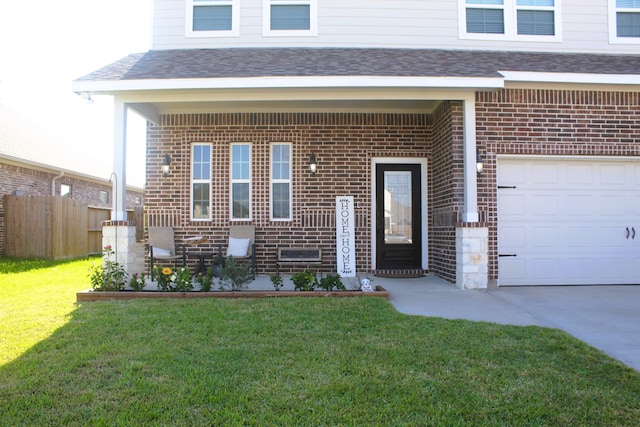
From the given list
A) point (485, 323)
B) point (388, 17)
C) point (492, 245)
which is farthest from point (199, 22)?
point (485, 323)

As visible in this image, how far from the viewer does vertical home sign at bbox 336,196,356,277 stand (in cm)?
839

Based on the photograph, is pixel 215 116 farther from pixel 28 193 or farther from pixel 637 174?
pixel 28 193

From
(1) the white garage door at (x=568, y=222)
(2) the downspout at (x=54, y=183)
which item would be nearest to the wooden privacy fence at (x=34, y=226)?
(2) the downspout at (x=54, y=183)

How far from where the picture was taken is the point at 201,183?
8625mm

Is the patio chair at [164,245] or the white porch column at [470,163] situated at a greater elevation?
the white porch column at [470,163]

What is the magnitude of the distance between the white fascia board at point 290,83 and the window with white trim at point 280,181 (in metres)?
2.03

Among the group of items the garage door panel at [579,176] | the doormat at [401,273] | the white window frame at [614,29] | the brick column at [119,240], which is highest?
the white window frame at [614,29]

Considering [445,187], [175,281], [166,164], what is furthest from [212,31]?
[445,187]

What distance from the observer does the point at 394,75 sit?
6.75 meters

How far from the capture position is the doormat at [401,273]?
27.3 ft

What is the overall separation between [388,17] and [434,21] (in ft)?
2.97

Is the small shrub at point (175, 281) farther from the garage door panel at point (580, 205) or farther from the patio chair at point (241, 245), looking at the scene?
the garage door panel at point (580, 205)

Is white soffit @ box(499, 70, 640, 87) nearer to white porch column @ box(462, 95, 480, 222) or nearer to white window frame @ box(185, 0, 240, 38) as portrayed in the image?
white porch column @ box(462, 95, 480, 222)

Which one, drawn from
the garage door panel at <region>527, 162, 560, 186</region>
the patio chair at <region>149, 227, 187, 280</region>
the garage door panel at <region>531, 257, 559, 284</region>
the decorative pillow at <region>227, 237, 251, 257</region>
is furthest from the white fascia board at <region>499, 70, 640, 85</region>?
the patio chair at <region>149, 227, 187, 280</region>
